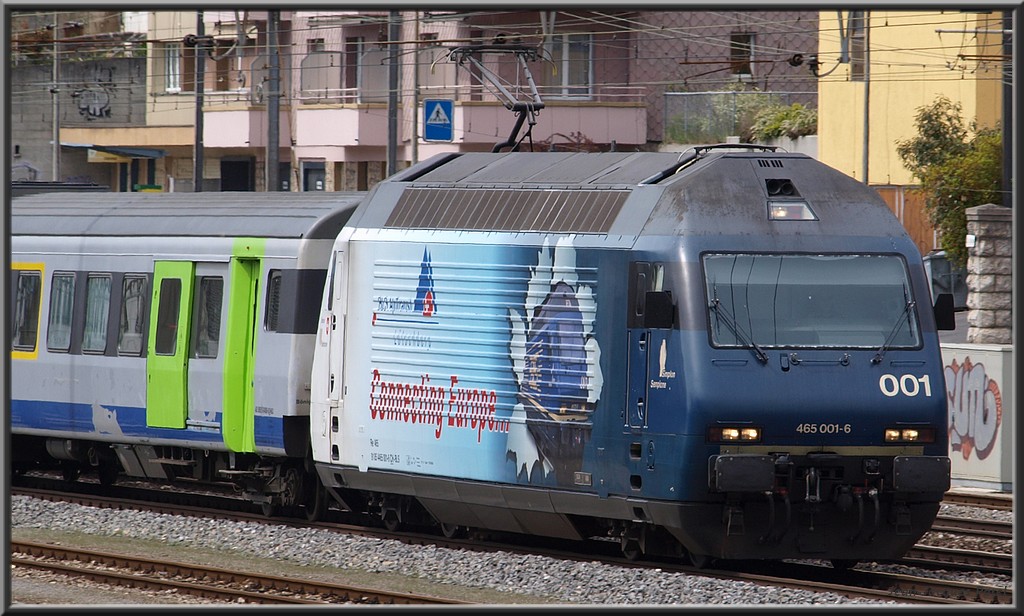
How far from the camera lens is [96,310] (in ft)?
61.0

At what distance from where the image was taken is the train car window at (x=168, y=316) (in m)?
17.6

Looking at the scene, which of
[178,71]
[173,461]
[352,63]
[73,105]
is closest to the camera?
[173,461]

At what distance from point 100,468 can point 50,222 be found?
8.92 feet

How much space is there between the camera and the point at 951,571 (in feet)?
48.0

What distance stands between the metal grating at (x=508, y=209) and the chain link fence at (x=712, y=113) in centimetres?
2429

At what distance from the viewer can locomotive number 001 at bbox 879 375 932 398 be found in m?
12.9

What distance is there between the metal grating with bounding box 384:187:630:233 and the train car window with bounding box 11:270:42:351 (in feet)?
18.1

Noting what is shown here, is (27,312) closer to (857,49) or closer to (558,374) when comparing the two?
(558,374)

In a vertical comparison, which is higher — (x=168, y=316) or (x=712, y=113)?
(x=712, y=113)

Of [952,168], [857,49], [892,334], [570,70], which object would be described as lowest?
[892,334]

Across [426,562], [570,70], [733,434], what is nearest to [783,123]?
[570,70]

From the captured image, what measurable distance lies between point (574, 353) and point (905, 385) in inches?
90.9

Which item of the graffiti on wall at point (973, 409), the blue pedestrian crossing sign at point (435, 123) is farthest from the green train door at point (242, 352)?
the blue pedestrian crossing sign at point (435, 123)

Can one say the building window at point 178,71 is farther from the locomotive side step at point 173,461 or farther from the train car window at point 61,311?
the locomotive side step at point 173,461
